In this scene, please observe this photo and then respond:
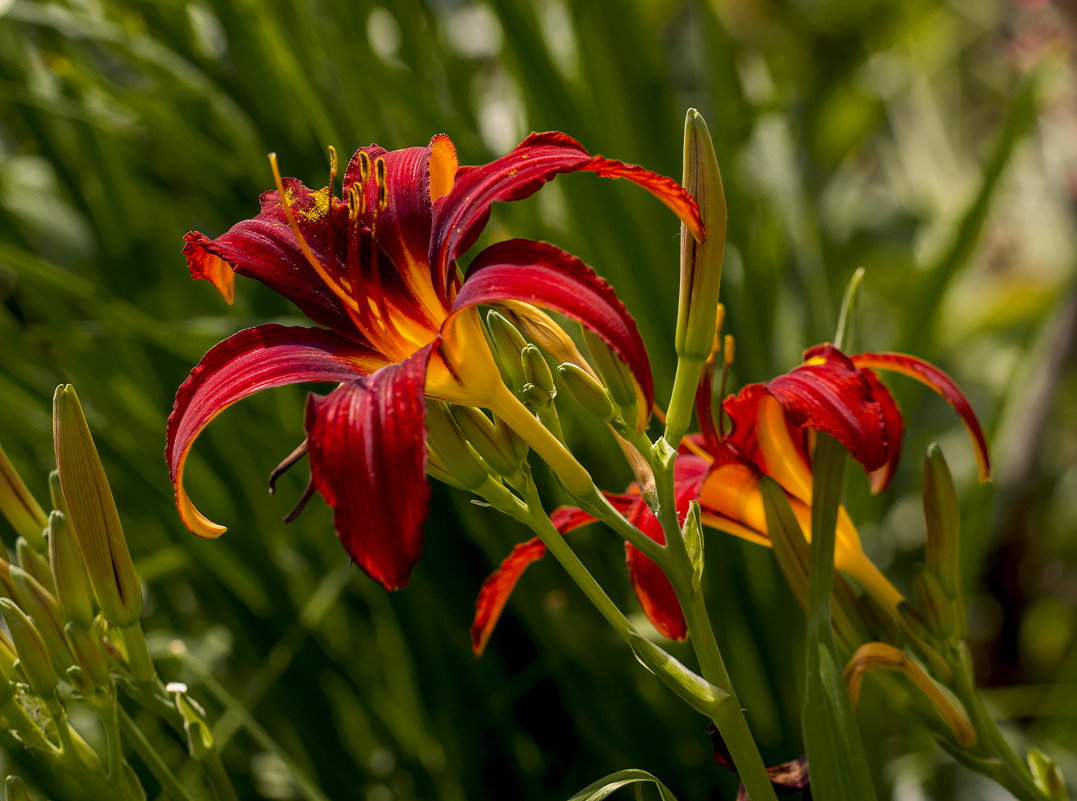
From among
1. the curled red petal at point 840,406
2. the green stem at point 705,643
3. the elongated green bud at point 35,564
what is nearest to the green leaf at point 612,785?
the green stem at point 705,643

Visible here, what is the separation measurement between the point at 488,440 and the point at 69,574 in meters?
0.18

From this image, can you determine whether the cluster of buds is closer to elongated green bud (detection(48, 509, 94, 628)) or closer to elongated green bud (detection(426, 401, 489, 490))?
elongated green bud (detection(48, 509, 94, 628))

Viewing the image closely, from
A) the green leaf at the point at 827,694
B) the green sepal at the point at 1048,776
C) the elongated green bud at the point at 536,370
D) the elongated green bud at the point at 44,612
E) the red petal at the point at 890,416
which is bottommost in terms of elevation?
the green sepal at the point at 1048,776

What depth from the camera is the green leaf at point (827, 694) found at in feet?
1.32

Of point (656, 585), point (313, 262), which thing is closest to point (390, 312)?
point (313, 262)

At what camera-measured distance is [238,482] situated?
0.80 meters

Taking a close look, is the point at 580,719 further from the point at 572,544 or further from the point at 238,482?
the point at 238,482

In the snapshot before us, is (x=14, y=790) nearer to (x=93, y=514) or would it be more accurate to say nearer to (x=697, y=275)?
(x=93, y=514)

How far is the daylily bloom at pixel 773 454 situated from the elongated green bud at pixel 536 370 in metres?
0.08

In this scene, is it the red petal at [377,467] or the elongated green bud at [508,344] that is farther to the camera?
the elongated green bud at [508,344]

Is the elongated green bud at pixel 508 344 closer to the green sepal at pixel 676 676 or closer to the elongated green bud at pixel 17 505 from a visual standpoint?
the green sepal at pixel 676 676

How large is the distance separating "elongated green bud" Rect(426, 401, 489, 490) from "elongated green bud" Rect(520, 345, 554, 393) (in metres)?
0.03

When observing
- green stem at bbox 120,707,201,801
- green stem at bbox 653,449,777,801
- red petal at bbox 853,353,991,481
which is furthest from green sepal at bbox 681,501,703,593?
green stem at bbox 120,707,201,801

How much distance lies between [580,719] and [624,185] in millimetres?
372
